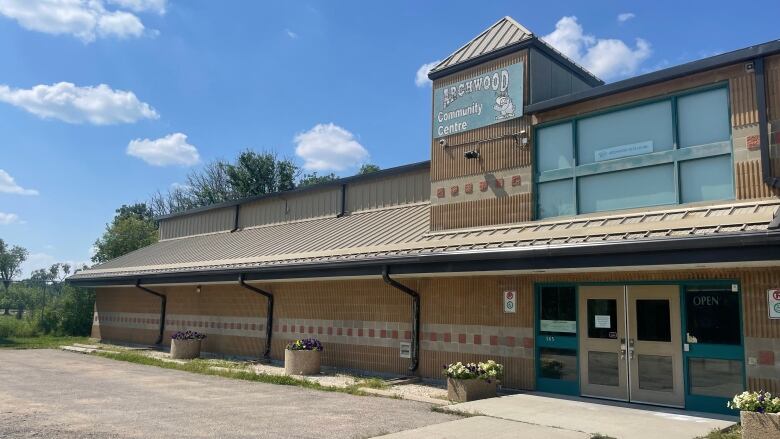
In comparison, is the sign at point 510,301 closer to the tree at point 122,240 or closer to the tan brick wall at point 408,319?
the tan brick wall at point 408,319

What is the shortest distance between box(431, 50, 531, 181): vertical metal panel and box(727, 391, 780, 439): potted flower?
20.4 feet

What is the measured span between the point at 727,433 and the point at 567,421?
2101 mm

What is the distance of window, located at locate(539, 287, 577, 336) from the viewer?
11.5 meters

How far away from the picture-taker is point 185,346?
19.2 m

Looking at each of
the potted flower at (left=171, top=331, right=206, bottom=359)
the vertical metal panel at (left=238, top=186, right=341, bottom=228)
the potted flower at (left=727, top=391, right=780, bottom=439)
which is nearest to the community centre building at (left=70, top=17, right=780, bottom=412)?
the potted flower at (left=727, top=391, right=780, bottom=439)

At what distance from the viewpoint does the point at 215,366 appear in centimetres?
1686

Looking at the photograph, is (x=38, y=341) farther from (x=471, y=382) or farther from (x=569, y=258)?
(x=569, y=258)

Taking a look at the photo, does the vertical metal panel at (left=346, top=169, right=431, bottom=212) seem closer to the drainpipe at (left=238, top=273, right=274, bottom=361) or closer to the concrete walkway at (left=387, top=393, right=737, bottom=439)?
the drainpipe at (left=238, top=273, right=274, bottom=361)

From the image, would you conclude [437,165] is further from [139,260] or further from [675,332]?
[139,260]

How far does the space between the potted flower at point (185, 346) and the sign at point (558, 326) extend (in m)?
12.1

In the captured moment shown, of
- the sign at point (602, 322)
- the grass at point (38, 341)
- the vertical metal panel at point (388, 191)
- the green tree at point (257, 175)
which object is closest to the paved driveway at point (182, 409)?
the sign at point (602, 322)

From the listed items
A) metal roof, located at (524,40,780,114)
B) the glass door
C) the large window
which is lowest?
the glass door

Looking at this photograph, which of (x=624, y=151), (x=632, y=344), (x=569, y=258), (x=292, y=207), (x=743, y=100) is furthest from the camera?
(x=292, y=207)

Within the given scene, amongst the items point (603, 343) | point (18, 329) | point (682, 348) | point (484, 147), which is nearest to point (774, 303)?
point (682, 348)
